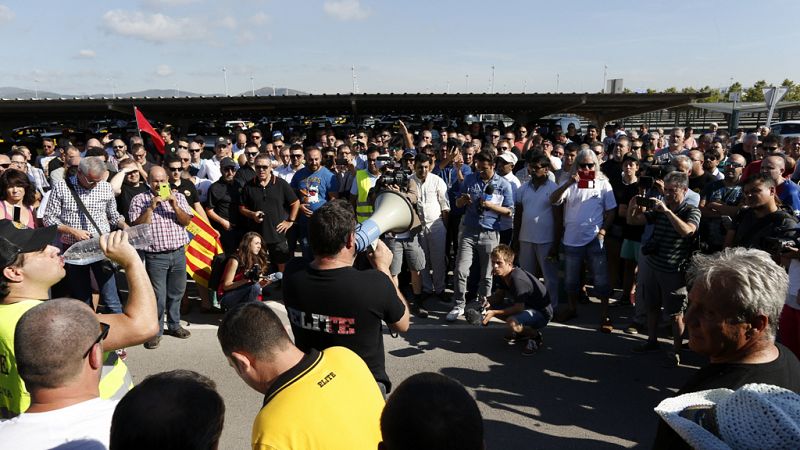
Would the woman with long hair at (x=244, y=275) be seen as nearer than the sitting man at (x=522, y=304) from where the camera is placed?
No

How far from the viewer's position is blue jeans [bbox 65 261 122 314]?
500cm

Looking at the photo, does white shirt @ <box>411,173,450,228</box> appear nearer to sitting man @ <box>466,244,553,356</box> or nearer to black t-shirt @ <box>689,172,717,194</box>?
sitting man @ <box>466,244,553,356</box>

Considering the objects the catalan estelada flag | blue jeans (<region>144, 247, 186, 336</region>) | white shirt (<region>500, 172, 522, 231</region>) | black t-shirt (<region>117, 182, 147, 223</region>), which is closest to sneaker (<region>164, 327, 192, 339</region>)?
blue jeans (<region>144, 247, 186, 336</region>)

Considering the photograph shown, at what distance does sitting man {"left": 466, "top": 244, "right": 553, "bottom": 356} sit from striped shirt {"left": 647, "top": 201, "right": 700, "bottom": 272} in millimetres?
1109

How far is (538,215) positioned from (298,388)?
182 inches

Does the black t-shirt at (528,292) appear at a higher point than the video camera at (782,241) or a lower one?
lower

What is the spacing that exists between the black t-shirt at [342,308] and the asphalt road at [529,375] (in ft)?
5.26

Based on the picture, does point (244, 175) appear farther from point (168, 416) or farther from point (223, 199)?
point (168, 416)

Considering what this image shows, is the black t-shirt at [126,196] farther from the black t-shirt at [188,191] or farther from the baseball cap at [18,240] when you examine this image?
the baseball cap at [18,240]

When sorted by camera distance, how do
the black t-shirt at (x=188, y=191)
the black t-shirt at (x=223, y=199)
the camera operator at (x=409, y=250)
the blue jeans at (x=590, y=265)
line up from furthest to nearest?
the black t-shirt at (x=223, y=199) < the black t-shirt at (x=188, y=191) < the camera operator at (x=409, y=250) < the blue jeans at (x=590, y=265)

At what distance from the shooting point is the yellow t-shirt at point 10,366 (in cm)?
233

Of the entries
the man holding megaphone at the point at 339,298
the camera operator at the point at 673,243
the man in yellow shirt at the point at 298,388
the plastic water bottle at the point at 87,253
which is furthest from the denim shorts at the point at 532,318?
the plastic water bottle at the point at 87,253

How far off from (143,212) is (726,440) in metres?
5.42

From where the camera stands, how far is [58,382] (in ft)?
5.72
